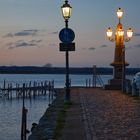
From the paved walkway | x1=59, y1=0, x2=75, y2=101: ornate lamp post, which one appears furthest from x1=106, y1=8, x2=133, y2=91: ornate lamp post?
the paved walkway

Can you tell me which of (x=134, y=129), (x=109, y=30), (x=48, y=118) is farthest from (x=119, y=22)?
(x=134, y=129)

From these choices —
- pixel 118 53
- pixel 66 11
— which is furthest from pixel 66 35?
pixel 118 53

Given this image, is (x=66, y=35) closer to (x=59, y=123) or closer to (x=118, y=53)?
(x=59, y=123)

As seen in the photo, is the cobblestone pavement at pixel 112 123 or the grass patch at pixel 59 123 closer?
the cobblestone pavement at pixel 112 123

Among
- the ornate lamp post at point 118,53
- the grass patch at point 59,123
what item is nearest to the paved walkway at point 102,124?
the grass patch at point 59,123

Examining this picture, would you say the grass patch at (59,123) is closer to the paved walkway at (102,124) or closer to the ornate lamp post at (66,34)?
the paved walkway at (102,124)

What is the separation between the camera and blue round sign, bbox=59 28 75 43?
25.1 meters

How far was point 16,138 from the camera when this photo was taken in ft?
98.9

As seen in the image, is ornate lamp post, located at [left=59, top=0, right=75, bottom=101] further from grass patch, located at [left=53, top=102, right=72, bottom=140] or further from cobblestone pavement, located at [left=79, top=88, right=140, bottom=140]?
cobblestone pavement, located at [left=79, top=88, right=140, bottom=140]

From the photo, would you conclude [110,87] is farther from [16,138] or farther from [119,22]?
[16,138]

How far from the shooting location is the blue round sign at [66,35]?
82.3 feet

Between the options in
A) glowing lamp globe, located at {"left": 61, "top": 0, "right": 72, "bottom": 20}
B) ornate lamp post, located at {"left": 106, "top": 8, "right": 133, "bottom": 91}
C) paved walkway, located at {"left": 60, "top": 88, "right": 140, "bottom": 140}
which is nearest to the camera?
paved walkway, located at {"left": 60, "top": 88, "right": 140, "bottom": 140}

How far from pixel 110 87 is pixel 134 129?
88.7 feet

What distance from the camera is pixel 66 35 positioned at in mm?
25172
